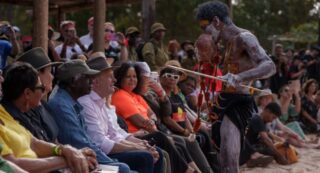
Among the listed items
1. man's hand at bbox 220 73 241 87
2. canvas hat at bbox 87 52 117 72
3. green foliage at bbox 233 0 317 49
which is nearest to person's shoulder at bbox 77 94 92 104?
canvas hat at bbox 87 52 117 72

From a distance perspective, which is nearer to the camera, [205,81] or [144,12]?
[205,81]

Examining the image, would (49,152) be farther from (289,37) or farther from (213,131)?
(289,37)

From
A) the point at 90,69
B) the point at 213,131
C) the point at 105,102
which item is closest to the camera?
the point at 90,69

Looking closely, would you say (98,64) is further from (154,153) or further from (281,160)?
(281,160)

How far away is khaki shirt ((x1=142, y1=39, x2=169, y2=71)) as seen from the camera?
376 inches

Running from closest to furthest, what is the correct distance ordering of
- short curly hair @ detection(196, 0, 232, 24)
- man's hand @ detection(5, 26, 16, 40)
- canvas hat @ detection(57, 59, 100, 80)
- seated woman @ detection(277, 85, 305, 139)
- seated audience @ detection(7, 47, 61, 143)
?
seated audience @ detection(7, 47, 61, 143)
canvas hat @ detection(57, 59, 100, 80)
short curly hair @ detection(196, 0, 232, 24)
man's hand @ detection(5, 26, 16, 40)
seated woman @ detection(277, 85, 305, 139)

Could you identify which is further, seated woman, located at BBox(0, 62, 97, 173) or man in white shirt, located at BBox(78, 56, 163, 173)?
man in white shirt, located at BBox(78, 56, 163, 173)

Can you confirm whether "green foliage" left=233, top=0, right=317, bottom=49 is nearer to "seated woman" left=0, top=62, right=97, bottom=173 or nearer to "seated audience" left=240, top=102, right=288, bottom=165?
"seated audience" left=240, top=102, right=288, bottom=165

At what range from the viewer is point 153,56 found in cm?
959

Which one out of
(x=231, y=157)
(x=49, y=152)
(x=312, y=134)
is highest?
(x=49, y=152)

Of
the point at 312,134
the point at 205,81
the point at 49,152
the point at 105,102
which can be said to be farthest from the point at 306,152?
the point at 49,152

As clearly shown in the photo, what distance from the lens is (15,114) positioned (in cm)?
447

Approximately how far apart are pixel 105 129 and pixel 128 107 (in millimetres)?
940

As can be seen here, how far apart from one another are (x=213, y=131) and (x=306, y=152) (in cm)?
518
